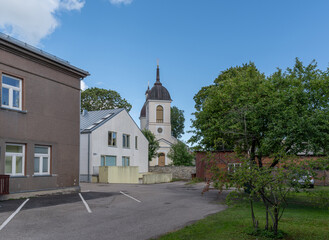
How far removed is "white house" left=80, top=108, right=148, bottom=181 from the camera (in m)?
30.3

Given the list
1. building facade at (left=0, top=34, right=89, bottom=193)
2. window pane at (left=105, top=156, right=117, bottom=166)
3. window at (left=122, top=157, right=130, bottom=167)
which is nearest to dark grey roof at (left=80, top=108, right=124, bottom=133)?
window pane at (left=105, top=156, right=117, bottom=166)

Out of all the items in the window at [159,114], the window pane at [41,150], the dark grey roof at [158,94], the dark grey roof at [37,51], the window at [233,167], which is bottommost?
the window at [233,167]

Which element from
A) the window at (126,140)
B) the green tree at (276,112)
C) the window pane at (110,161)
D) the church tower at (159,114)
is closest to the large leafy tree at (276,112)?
the green tree at (276,112)

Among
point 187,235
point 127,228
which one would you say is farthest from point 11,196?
point 187,235

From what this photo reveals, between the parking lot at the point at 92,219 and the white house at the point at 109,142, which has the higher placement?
the white house at the point at 109,142

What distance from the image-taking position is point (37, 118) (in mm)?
17016

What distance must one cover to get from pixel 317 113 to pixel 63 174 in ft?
43.3

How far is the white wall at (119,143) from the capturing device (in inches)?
1220

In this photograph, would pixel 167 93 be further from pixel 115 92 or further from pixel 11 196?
pixel 11 196

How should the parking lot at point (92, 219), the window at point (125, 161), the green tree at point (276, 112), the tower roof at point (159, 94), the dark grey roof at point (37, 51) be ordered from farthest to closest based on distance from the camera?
the tower roof at point (159, 94), the window at point (125, 161), the dark grey roof at point (37, 51), the green tree at point (276, 112), the parking lot at point (92, 219)

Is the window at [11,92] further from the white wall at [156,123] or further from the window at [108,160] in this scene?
the white wall at [156,123]

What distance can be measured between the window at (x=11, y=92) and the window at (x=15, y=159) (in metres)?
1.90

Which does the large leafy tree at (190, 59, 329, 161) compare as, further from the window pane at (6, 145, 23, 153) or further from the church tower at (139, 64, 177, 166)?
the church tower at (139, 64, 177, 166)

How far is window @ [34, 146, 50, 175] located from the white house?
12.0 meters
